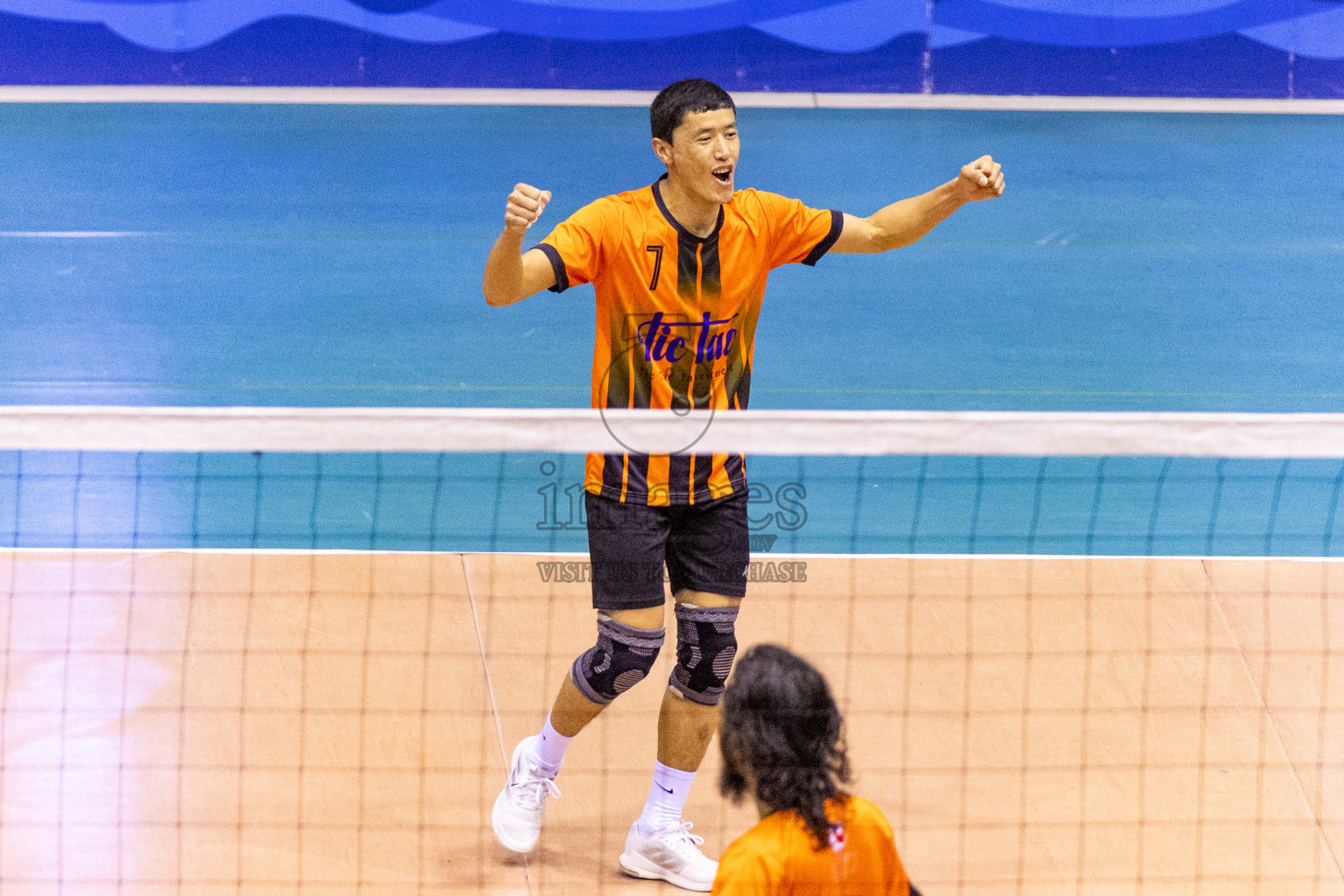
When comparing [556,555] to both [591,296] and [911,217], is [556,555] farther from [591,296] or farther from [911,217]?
[591,296]

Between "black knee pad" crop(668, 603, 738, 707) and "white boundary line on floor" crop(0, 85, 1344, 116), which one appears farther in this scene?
"white boundary line on floor" crop(0, 85, 1344, 116)

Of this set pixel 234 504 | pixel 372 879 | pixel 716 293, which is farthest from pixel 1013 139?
pixel 372 879

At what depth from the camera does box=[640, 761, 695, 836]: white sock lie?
13.8ft

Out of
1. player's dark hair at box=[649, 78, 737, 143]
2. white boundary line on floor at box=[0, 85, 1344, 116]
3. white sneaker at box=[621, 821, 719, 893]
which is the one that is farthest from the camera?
white boundary line on floor at box=[0, 85, 1344, 116]

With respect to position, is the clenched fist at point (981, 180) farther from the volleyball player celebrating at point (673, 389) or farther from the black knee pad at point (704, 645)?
the black knee pad at point (704, 645)

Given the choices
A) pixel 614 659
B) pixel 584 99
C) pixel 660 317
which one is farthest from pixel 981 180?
pixel 584 99

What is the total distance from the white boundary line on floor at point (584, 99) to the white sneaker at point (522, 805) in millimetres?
10260

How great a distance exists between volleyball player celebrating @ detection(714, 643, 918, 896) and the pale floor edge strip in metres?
1.86

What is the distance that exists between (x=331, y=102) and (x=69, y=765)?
10.1 m

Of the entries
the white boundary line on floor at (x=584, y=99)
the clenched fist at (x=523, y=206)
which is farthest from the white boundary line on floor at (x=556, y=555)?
the white boundary line on floor at (x=584, y=99)

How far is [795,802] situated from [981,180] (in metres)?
2.25

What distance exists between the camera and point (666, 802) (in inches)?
165

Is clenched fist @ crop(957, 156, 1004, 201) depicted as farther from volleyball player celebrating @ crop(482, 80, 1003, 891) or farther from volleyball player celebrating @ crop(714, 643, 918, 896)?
volleyball player celebrating @ crop(714, 643, 918, 896)

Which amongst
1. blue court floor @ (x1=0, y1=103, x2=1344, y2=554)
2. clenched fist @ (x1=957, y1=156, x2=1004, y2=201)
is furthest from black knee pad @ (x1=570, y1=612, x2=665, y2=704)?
blue court floor @ (x1=0, y1=103, x2=1344, y2=554)
